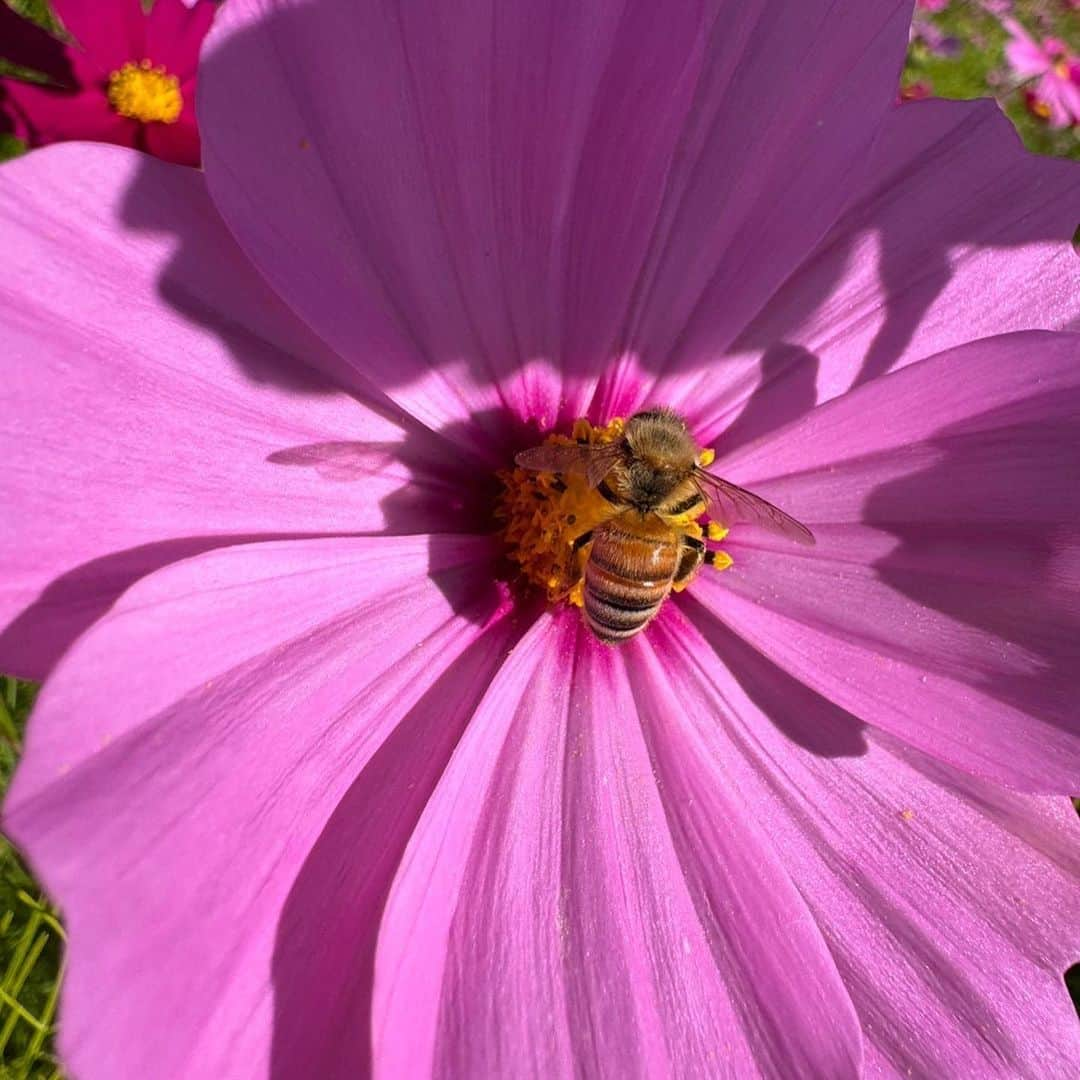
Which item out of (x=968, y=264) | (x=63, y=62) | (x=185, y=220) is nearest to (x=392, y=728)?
(x=185, y=220)

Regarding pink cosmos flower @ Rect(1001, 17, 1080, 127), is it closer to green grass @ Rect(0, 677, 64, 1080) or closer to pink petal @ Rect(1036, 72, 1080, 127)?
Answer: pink petal @ Rect(1036, 72, 1080, 127)

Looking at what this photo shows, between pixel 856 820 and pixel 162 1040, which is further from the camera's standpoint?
pixel 856 820

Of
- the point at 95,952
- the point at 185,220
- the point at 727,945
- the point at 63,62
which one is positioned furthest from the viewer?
the point at 63,62

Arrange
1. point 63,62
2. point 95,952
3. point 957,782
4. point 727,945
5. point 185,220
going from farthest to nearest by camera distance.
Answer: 1. point 63,62
2. point 957,782
3. point 727,945
4. point 185,220
5. point 95,952

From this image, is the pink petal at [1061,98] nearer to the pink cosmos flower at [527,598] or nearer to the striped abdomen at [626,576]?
the pink cosmos flower at [527,598]

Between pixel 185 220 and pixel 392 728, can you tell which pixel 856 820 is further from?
pixel 185 220

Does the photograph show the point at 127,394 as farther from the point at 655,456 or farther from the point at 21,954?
the point at 21,954
